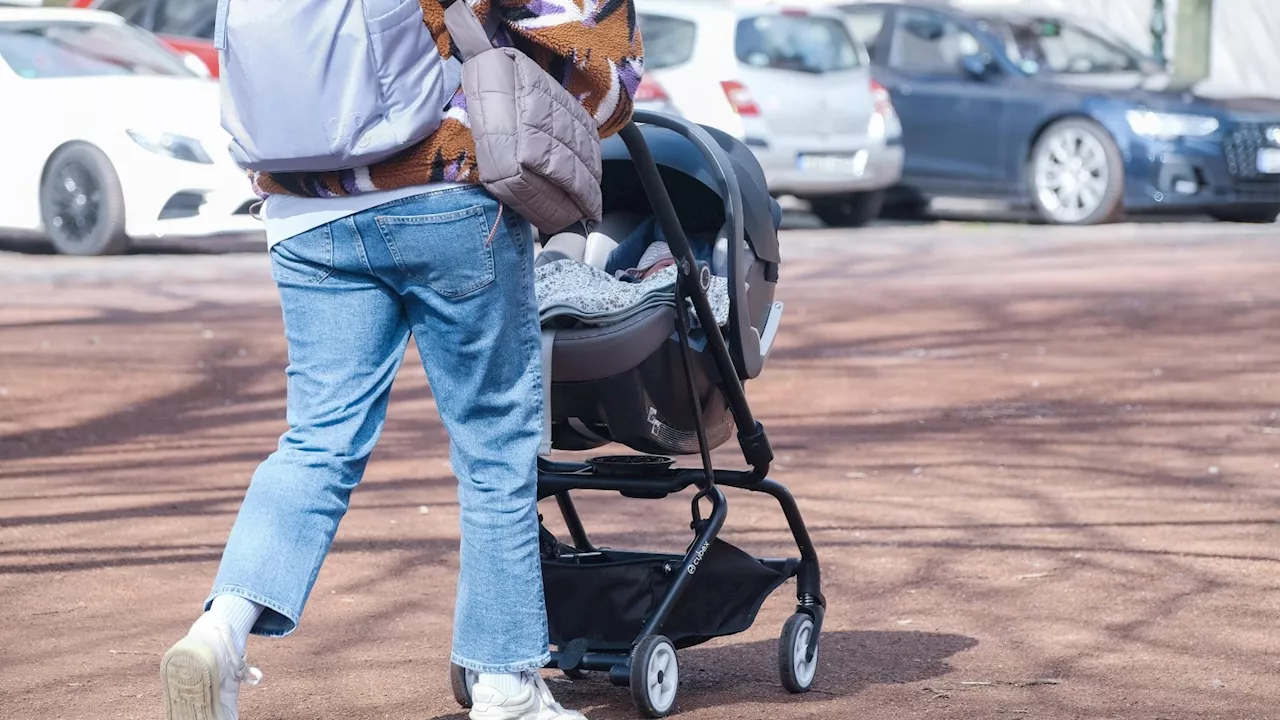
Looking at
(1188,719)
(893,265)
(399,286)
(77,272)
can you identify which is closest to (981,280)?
(893,265)

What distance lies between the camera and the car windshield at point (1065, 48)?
16344 mm

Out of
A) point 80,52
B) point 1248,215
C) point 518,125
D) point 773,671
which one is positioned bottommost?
point 1248,215

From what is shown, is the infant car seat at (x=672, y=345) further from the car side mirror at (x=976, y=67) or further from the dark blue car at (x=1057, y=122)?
the car side mirror at (x=976, y=67)

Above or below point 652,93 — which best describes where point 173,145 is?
above

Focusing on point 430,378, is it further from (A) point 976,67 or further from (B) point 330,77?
(A) point 976,67

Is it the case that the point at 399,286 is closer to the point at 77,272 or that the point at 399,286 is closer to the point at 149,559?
the point at 149,559

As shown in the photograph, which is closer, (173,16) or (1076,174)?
(1076,174)

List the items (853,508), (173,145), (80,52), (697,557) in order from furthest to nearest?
(80,52), (173,145), (853,508), (697,557)

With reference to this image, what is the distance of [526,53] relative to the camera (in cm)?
332

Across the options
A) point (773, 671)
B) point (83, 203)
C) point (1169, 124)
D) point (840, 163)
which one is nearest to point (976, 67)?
point (840, 163)

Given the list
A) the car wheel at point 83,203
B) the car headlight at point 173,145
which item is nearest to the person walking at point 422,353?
the car headlight at point 173,145

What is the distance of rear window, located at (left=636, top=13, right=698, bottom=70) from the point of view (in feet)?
49.3

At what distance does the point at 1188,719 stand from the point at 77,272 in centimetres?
926

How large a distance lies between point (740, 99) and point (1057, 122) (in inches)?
97.8
